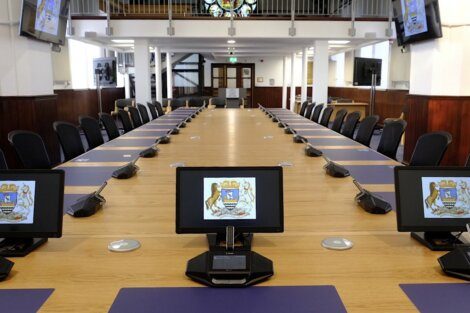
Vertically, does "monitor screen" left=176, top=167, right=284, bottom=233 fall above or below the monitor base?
above

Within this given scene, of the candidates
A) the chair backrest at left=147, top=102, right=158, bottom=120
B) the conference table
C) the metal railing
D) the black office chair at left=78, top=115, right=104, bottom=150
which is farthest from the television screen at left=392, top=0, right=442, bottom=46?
the metal railing

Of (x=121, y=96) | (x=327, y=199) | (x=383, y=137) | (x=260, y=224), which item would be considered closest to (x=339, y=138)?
(x=383, y=137)

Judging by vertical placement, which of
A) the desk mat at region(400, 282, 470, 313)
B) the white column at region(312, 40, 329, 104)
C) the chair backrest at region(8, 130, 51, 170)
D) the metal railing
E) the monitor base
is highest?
the metal railing

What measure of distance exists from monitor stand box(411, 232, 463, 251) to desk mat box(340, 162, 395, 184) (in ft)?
3.49

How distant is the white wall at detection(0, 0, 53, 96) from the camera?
18.0 ft

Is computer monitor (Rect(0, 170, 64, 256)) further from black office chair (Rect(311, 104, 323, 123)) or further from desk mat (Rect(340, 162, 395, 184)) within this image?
black office chair (Rect(311, 104, 323, 123))

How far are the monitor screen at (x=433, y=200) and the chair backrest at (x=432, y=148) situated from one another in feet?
5.59

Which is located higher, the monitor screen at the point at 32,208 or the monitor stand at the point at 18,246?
the monitor screen at the point at 32,208

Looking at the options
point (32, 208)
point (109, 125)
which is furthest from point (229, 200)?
point (109, 125)

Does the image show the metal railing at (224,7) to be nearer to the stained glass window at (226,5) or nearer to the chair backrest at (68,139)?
the stained glass window at (226,5)

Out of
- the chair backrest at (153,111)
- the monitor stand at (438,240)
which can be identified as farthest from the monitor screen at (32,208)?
the chair backrest at (153,111)

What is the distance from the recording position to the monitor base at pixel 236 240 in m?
1.49

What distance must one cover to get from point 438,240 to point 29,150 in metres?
2.94

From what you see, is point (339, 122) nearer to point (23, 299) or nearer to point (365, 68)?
point (365, 68)
